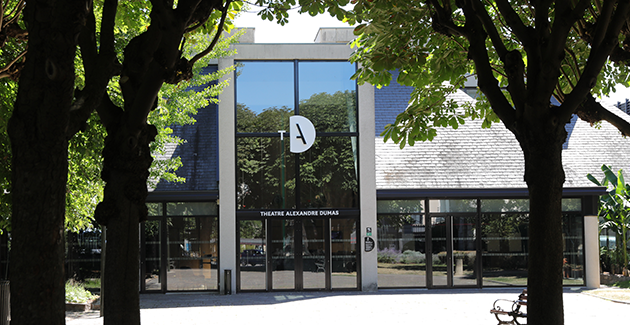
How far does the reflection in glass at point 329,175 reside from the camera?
1775 cm

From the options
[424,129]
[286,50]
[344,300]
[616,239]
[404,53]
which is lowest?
[344,300]

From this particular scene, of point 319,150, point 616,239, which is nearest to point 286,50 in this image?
point 319,150

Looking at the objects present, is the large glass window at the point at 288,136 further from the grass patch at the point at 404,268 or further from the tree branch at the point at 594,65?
the tree branch at the point at 594,65

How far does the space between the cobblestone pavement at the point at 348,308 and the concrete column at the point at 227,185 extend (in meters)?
1.09

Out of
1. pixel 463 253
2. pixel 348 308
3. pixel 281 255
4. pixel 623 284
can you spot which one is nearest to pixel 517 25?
pixel 348 308

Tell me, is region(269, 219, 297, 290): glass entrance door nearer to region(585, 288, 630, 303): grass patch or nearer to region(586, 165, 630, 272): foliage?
region(585, 288, 630, 303): grass patch

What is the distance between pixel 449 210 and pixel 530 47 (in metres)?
12.8

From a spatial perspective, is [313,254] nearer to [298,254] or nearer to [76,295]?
[298,254]

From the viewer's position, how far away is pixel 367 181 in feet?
58.4

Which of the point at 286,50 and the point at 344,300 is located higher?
the point at 286,50

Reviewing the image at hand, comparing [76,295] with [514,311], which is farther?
[76,295]

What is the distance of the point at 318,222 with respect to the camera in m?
17.7

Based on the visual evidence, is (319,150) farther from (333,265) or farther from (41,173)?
(41,173)

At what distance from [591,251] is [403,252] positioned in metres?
5.90
